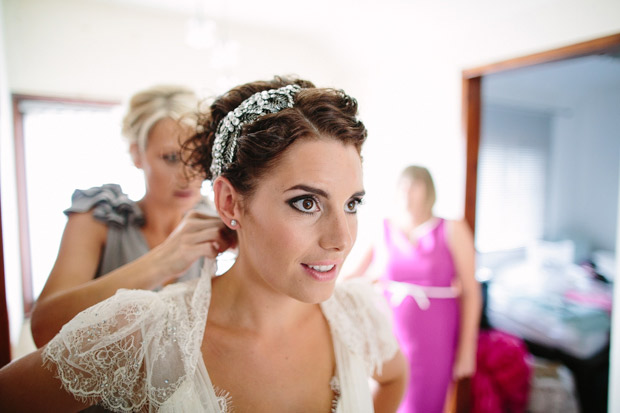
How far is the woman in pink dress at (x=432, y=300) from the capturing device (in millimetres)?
1962

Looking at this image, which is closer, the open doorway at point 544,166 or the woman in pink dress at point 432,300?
the woman in pink dress at point 432,300

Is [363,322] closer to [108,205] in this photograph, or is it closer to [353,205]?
[353,205]

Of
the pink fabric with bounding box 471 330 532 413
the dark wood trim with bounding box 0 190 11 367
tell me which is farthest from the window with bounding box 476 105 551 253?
the dark wood trim with bounding box 0 190 11 367

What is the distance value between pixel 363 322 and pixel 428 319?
1.20 meters

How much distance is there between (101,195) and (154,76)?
1.77 m

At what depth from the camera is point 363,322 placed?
3.16 feet

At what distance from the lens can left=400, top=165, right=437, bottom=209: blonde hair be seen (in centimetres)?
198

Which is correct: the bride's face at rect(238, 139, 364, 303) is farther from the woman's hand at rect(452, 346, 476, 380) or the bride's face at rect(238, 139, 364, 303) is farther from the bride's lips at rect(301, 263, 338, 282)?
the woman's hand at rect(452, 346, 476, 380)

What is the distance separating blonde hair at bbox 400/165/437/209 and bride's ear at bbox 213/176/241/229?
1.44 m

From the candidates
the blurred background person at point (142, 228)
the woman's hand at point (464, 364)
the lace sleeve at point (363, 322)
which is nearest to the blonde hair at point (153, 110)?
the blurred background person at point (142, 228)

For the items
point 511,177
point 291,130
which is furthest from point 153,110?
point 511,177

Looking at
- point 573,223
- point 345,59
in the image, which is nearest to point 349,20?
point 345,59

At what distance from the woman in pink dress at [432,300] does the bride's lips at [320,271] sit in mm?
1414

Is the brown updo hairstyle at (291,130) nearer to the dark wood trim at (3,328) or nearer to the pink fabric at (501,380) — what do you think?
the dark wood trim at (3,328)
